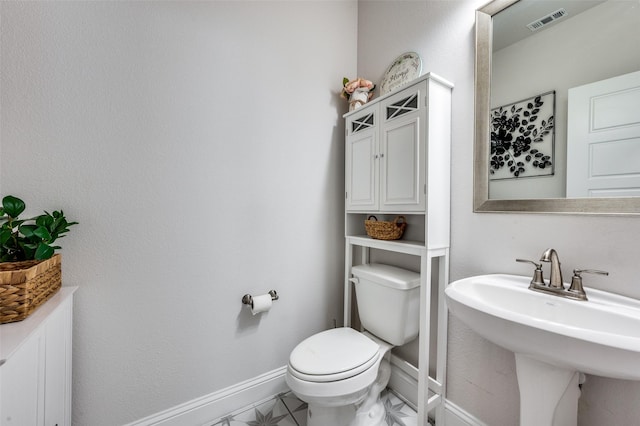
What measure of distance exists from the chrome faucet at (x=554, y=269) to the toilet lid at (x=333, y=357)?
73 centimetres

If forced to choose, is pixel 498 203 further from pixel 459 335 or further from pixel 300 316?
pixel 300 316

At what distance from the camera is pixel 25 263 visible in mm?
794

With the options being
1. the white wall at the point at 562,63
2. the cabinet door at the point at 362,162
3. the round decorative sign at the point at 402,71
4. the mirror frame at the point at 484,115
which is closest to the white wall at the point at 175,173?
the cabinet door at the point at 362,162

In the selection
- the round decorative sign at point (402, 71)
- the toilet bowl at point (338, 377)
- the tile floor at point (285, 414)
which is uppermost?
the round decorative sign at point (402, 71)

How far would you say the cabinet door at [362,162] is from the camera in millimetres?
1401

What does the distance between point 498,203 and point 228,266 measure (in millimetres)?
1305

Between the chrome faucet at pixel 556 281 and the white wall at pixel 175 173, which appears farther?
the white wall at pixel 175 173

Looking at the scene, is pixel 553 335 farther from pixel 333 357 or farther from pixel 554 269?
pixel 333 357

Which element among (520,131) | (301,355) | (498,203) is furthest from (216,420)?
(520,131)

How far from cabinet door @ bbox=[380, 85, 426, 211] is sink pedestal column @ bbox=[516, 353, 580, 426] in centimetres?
66

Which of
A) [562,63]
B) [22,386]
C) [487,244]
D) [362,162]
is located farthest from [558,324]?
[22,386]

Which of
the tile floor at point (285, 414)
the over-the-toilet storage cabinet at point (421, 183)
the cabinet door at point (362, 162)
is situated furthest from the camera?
the cabinet door at point (362, 162)

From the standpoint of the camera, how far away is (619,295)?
785mm

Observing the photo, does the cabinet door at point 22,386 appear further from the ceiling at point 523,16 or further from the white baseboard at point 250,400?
the ceiling at point 523,16
